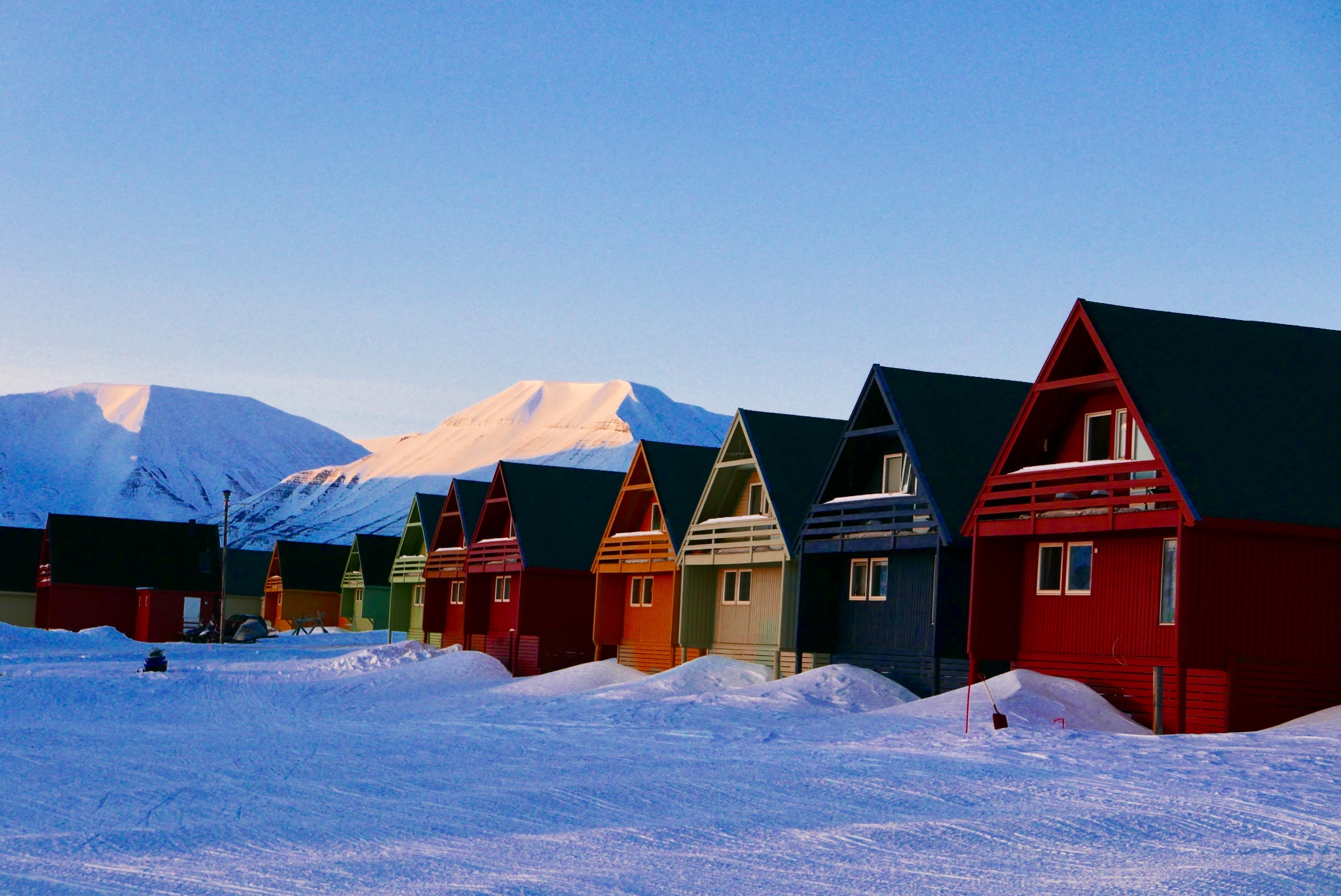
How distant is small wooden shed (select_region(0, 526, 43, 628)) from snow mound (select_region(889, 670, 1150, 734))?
64.2 metres

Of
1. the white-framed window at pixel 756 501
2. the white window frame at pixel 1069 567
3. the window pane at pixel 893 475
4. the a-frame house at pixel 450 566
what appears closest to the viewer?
the white window frame at pixel 1069 567

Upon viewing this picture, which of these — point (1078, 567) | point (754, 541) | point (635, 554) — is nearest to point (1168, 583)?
point (1078, 567)

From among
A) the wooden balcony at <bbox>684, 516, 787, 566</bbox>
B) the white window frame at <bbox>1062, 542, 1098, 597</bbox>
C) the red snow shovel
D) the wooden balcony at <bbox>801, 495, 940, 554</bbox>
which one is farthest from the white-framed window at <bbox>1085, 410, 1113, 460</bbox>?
the wooden balcony at <bbox>684, 516, 787, 566</bbox>

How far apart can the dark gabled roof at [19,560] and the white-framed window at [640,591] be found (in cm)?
4657

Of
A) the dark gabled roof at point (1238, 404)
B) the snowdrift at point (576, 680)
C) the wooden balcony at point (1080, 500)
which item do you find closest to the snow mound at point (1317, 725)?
the dark gabled roof at point (1238, 404)

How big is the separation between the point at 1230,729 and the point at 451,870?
1553 cm

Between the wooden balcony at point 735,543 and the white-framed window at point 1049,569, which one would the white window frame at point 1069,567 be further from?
the wooden balcony at point 735,543

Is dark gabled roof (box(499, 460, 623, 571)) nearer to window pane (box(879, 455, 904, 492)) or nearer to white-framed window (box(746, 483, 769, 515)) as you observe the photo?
white-framed window (box(746, 483, 769, 515))

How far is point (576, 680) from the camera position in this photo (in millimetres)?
39250

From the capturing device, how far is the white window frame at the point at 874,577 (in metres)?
33.1

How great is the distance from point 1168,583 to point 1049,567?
10.1ft

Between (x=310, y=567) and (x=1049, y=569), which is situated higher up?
(x=1049, y=569)

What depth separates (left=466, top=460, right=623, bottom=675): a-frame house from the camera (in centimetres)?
4756

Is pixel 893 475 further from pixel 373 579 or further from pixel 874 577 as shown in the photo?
pixel 373 579
